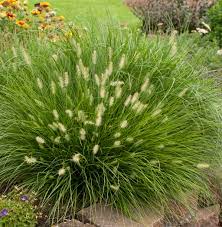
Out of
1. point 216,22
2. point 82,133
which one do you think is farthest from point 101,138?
point 216,22

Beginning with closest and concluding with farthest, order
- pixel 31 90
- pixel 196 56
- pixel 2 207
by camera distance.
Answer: pixel 2 207, pixel 31 90, pixel 196 56

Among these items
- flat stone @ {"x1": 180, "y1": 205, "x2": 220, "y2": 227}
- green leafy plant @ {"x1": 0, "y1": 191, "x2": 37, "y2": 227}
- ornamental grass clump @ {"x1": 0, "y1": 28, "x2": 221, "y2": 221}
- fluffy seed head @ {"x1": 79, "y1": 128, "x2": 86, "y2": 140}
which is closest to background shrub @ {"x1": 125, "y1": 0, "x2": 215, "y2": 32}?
ornamental grass clump @ {"x1": 0, "y1": 28, "x2": 221, "y2": 221}

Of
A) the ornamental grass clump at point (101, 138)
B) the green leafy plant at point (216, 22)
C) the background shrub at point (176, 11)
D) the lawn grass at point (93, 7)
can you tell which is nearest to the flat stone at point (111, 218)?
the ornamental grass clump at point (101, 138)

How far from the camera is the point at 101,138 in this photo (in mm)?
3648

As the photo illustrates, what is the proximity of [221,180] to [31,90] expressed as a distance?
1.55 m

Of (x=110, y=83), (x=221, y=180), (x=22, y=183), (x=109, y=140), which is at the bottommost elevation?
(x=221, y=180)

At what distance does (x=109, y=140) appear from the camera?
3.66 meters

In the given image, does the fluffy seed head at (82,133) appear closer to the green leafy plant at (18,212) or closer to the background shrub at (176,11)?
the green leafy plant at (18,212)

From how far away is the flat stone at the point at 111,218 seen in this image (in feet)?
11.5

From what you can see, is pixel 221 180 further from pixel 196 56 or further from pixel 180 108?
pixel 196 56

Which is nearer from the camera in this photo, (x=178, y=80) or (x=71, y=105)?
(x=71, y=105)

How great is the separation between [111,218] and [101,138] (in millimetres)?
517

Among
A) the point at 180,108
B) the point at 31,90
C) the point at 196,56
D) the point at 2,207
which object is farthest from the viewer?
the point at 196,56

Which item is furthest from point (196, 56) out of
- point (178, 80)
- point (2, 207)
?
point (2, 207)
